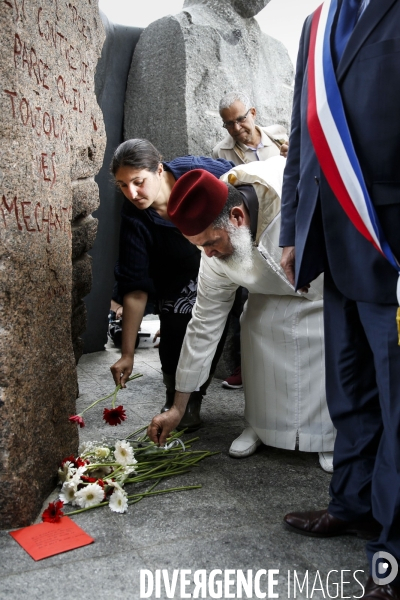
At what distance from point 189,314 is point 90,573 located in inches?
61.4

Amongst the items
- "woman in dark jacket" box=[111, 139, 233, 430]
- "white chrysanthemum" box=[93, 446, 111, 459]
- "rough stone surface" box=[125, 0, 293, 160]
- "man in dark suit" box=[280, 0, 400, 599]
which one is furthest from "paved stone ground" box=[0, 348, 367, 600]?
"rough stone surface" box=[125, 0, 293, 160]

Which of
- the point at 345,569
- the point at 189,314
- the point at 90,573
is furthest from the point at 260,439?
the point at 90,573

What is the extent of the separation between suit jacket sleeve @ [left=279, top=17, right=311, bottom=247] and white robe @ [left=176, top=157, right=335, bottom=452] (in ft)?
A: 1.77

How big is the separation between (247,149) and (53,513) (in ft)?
8.16

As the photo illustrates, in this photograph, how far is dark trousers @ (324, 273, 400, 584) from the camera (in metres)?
1.57

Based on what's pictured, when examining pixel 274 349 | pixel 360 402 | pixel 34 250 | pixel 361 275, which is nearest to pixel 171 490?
pixel 274 349

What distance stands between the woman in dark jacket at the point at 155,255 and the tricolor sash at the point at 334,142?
1240 millimetres

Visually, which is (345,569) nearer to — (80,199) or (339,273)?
(339,273)

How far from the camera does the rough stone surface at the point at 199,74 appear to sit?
14.0 feet

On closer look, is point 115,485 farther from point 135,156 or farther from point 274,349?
point 135,156

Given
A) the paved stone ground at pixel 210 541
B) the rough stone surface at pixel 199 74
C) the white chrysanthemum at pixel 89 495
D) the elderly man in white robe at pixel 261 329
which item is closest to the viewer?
the paved stone ground at pixel 210 541

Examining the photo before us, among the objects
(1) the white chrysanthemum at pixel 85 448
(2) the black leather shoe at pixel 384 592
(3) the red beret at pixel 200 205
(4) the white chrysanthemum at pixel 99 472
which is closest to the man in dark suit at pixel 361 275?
(2) the black leather shoe at pixel 384 592

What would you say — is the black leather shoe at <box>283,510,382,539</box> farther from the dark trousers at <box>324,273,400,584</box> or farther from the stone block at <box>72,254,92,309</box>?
the stone block at <box>72,254,92,309</box>

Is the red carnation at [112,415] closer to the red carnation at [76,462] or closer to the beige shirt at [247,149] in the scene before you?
the red carnation at [76,462]
